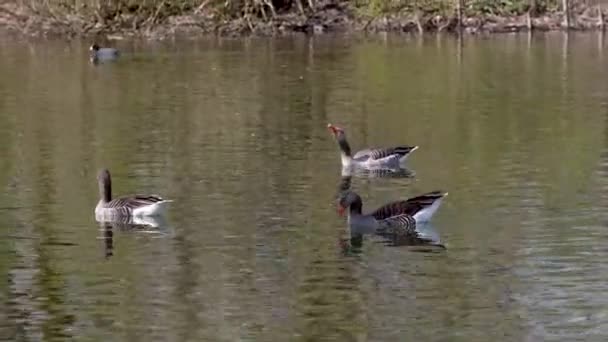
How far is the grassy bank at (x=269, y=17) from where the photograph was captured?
42.3 metres

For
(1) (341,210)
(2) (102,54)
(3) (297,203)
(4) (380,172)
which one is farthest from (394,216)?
(2) (102,54)

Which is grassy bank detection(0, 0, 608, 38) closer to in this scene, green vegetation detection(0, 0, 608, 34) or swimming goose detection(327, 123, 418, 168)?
green vegetation detection(0, 0, 608, 34)

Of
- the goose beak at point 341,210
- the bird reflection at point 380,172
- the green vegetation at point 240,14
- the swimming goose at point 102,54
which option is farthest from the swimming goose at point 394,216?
the green vegetation at point 240,14

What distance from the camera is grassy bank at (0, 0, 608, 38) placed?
42.3m

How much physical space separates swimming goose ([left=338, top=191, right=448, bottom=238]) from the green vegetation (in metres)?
27.1

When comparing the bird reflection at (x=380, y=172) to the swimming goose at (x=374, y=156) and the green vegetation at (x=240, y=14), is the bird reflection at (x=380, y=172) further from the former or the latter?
the green vegetation at (x=240, y=14)

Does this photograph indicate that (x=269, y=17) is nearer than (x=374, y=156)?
No

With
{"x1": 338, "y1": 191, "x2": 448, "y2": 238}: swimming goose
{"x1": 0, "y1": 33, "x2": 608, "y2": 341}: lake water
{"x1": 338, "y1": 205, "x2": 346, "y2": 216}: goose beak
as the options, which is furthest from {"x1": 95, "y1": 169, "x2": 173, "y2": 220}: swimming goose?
{"x1": 338, "y1": 191, "x2": 448, "y2": 238}: swimming goose

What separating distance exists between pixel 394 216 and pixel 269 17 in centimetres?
2841

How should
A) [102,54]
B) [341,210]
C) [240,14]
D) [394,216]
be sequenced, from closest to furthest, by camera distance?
1. [394,216]
2. [341,210]
3. [102,54]
4. [240,14]

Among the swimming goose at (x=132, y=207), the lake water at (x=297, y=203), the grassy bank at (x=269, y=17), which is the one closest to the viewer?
the lake water at (x=297, y=203)

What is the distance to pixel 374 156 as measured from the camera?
19.7 metres

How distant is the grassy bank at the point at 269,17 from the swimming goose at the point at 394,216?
2692cm

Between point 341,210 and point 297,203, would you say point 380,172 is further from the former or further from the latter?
point 341,210
